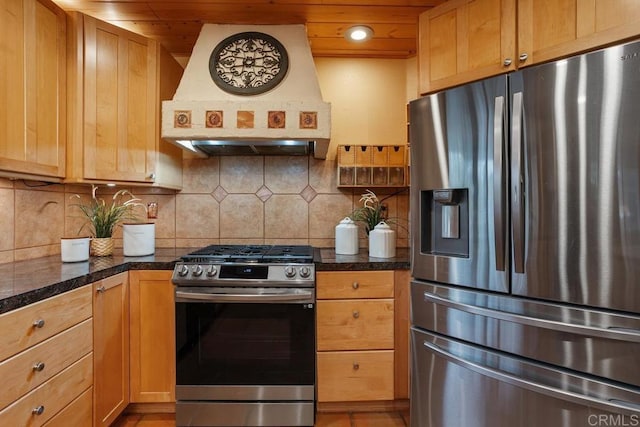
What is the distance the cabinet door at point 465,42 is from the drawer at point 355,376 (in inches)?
57.3

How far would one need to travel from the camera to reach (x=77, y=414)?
55.9 inches

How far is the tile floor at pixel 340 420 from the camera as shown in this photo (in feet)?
6.00

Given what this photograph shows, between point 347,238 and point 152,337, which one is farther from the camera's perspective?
point 347,238

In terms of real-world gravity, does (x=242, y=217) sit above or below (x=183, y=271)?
above

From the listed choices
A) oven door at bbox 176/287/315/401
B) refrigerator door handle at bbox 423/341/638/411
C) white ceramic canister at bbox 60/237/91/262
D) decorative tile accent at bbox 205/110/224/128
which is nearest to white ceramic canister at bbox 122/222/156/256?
white ceramic canister at bbox 60/237/91/262

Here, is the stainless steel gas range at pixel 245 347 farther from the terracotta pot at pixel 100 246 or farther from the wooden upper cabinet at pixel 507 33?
the wooden upper cabinet at pixel 507 33

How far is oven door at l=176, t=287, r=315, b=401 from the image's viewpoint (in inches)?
69.0

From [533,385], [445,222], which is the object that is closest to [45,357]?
[445,222]

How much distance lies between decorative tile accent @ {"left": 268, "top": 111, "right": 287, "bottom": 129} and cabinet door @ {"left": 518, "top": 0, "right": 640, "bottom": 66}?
1.17 meters

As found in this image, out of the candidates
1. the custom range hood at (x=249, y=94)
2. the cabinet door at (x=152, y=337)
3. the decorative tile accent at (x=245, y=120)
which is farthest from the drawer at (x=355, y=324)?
the decorative tile accent at (x=245, y=120)

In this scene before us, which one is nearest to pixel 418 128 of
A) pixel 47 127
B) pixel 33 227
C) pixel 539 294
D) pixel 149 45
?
pixel 539 294

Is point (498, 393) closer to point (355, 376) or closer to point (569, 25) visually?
point (355, 376)

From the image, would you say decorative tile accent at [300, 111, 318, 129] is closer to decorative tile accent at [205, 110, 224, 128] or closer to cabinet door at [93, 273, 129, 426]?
decorative tile accent at [205, 110, 224, 128]

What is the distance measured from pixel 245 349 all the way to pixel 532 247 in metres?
1.44
